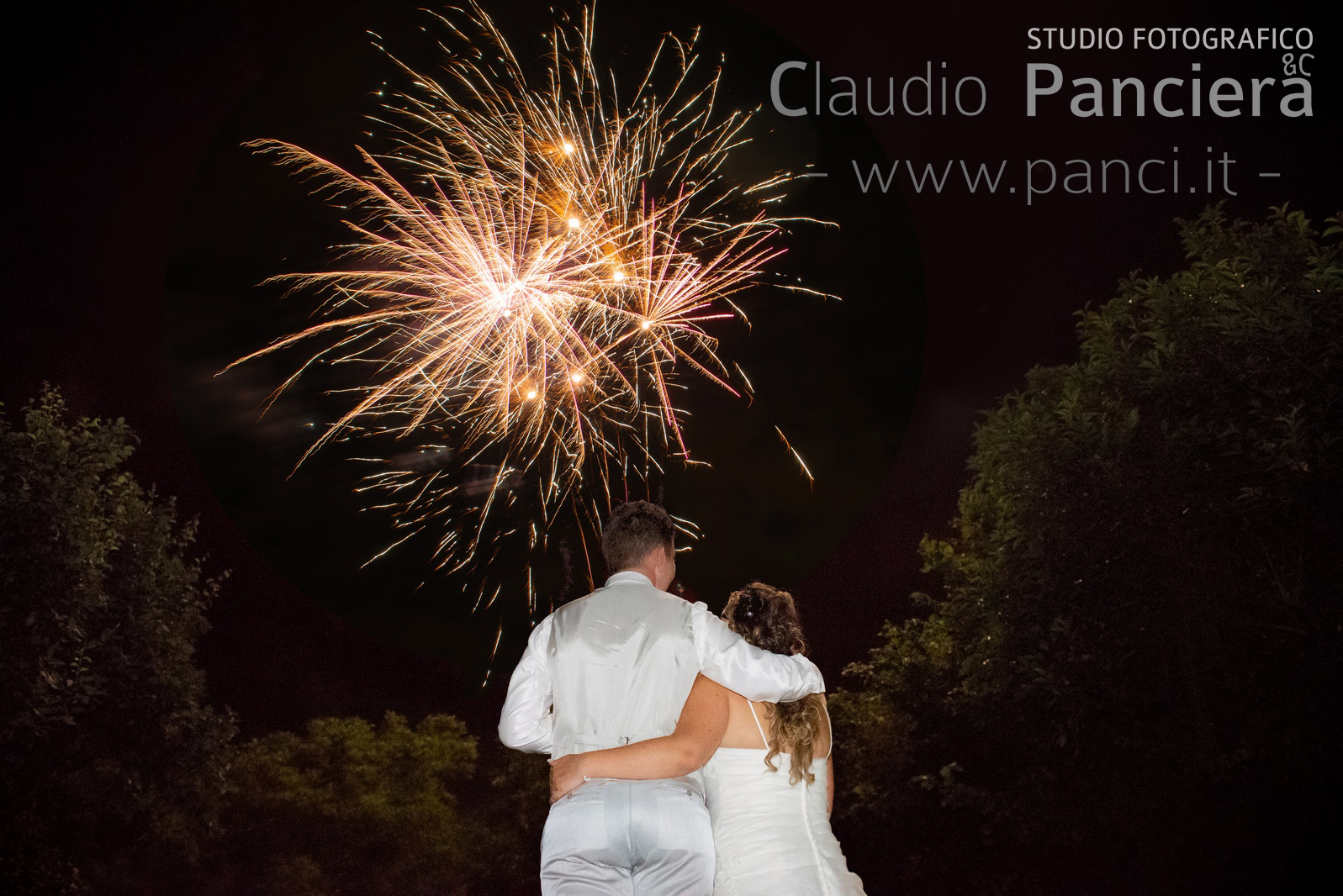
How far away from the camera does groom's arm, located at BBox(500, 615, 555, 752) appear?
144 inches

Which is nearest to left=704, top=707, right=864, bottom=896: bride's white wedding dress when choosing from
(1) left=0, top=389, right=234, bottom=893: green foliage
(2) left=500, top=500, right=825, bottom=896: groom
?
(2) left=500, top=500, right=825, bottom=896: groom

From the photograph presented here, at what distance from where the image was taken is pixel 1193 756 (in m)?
12.3

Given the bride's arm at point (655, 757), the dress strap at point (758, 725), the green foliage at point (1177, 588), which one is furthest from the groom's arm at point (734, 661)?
the green foliage at point (1177, 588)

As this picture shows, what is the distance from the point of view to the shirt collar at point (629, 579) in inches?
147

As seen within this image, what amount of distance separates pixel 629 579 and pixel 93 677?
47.8ft

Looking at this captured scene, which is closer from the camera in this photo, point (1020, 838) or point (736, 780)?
point (736, 780)

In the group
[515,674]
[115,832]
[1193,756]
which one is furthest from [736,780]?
[115,832]

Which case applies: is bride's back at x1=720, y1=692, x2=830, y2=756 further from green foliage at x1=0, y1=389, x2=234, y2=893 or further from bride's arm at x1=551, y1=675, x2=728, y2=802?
green foliage at x1=0, y1=389, x2=234, y2=893

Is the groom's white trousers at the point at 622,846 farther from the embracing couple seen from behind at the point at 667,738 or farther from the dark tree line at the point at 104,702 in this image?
the dark tree line at the point at 104,702

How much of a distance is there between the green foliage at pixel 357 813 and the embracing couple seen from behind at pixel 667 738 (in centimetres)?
2123

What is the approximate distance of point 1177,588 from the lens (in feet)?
41.3

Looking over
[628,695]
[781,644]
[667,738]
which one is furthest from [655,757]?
[781,644]

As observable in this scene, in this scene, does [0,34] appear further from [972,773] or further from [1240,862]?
[1240,862]

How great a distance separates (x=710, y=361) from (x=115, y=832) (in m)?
19.7
